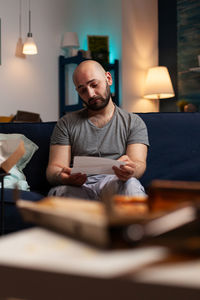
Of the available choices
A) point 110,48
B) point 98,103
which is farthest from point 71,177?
point 110,48

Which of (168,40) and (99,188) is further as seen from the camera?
(168,40)

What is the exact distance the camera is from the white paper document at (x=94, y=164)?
1.77 m

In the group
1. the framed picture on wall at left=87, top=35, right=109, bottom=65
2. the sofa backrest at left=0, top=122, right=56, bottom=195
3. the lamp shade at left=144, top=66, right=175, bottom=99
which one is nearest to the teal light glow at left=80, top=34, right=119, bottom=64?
the framed picture on wall at left=87, top=35, right=109, bottom=65

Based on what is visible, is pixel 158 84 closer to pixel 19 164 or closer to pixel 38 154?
pixel 38 154

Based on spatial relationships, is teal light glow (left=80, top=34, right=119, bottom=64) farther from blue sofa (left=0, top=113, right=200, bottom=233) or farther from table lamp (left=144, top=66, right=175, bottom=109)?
blue sofa (left=0, top=113, right=200, bottom=233)

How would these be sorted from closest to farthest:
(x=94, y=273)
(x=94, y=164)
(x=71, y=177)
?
1. (x=94, y=273)
2. (x=94, y=164)
3. (x=71, y=177)

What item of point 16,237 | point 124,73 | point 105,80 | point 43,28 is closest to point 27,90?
point 43,28

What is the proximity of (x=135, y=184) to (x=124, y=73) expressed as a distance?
143 inches

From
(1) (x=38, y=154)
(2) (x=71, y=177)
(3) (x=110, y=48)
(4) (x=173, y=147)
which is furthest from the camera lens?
(3) (x=110, y=48)

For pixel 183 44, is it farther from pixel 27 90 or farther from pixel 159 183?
pixel 159 183

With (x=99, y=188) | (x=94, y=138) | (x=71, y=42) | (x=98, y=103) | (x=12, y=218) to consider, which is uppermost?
(x=71, y=42)

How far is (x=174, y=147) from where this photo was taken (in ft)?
7.52

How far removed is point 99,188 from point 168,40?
414cm

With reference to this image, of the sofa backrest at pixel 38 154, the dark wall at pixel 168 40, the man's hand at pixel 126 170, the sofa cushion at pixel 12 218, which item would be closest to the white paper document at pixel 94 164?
the man's hand at pixel 126 170
